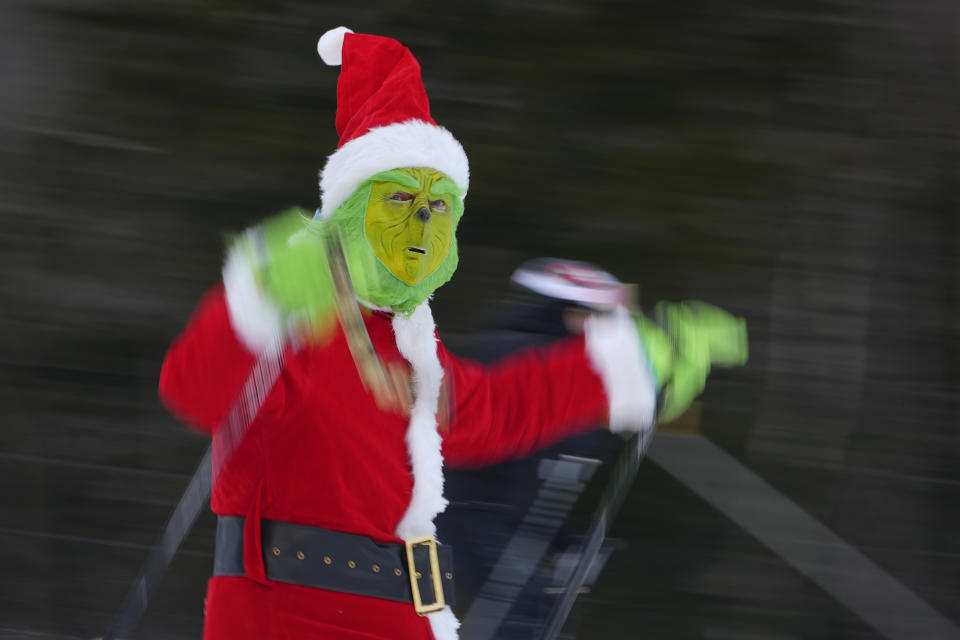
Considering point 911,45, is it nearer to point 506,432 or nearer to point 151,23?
point 506,432

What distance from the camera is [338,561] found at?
155 centimetres

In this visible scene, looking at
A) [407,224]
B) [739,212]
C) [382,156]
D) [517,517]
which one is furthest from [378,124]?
[739,212]

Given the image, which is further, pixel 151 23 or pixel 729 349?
pixel 151 23

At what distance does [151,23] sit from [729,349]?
1.81 m

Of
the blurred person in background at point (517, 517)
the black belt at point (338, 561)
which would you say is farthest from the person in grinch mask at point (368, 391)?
the blurred person in background at point (517, 517)

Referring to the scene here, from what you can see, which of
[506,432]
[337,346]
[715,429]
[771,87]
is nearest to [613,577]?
[715,429]

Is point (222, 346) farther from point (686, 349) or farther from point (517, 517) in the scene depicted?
point (517, 517)

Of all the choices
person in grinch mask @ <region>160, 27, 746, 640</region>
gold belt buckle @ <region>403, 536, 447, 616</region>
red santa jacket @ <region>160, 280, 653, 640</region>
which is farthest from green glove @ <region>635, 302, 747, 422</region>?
gold belt buckle @ <region>403, 536, 447, 616</region>

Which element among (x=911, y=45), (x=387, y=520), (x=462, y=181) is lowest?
(x=387, y=520)

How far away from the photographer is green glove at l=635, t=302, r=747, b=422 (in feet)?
5.89

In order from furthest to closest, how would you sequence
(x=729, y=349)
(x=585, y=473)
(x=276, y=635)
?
(x=585, y=473) < (x=729, y=349) < (x=276, y=635)

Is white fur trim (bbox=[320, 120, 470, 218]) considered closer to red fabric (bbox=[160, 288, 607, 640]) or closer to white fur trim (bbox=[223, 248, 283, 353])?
red fabric (bbox=[160, 288, 607, 640])

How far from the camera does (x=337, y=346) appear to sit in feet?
5.14

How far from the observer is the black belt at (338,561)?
1.55 m
